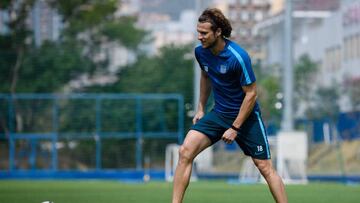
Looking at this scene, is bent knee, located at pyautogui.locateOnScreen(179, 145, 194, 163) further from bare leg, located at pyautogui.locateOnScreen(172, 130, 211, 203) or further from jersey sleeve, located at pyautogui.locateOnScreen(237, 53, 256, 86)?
jersey sleeve, located at pyautogui.locateOnScreen(237, 53, 256, 86)

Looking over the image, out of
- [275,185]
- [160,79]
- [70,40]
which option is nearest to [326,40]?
[160,79]

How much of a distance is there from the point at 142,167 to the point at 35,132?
7.84ft

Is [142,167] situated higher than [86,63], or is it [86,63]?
[86,63]

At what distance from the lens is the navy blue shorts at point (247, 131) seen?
7375 millimetres

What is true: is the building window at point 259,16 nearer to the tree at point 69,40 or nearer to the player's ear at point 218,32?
the tree at point 69,40

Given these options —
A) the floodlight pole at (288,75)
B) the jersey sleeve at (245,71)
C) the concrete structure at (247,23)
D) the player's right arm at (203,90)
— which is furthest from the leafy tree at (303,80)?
the jersey sleeve at (245,71)

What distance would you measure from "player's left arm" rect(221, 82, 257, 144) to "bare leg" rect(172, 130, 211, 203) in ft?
0.68

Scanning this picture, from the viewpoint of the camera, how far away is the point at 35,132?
21.0m

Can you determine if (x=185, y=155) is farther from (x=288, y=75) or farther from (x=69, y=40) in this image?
(x=69, y=40)

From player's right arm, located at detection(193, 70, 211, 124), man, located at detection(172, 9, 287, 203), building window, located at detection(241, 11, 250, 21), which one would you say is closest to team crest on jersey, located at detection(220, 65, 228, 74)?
man, located at detection(172, 9, 287, 203)

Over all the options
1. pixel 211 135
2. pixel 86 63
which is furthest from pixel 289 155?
pixel 211 135

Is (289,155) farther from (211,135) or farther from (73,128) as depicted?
(211,135)

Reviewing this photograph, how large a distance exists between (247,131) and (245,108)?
236 mm

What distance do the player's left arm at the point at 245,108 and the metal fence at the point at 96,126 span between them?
13891 mm
